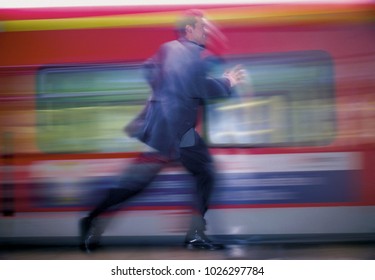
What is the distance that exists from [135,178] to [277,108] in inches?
38.0

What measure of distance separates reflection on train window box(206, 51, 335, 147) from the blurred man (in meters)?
0.09

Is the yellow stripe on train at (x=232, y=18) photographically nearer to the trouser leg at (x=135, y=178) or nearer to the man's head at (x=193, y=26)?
the man's head at (x=193, y=26)

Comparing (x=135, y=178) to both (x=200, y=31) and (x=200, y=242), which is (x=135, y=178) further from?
(x=200, y=31)

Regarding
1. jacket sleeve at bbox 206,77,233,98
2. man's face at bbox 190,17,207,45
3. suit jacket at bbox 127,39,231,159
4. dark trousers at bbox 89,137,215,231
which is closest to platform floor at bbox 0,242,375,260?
dark trousers at bbox 89,137,215,231

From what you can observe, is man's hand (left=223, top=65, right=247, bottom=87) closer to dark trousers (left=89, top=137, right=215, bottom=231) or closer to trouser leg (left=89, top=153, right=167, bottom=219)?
dark trousers (left=89, top=137, right=215, bottom=231)

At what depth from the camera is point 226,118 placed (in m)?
2.93

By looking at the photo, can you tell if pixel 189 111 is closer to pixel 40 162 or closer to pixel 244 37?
pixel 244 37

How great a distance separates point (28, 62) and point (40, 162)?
0.63 metres

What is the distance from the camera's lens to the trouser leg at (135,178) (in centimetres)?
298

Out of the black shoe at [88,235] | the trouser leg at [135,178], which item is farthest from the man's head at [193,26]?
the black shoe at [88,235]

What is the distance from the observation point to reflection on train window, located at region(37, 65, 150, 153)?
9.74 ft

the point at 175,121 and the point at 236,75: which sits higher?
the point at 236,75

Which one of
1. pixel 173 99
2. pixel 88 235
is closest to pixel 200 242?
pixel 88 235
